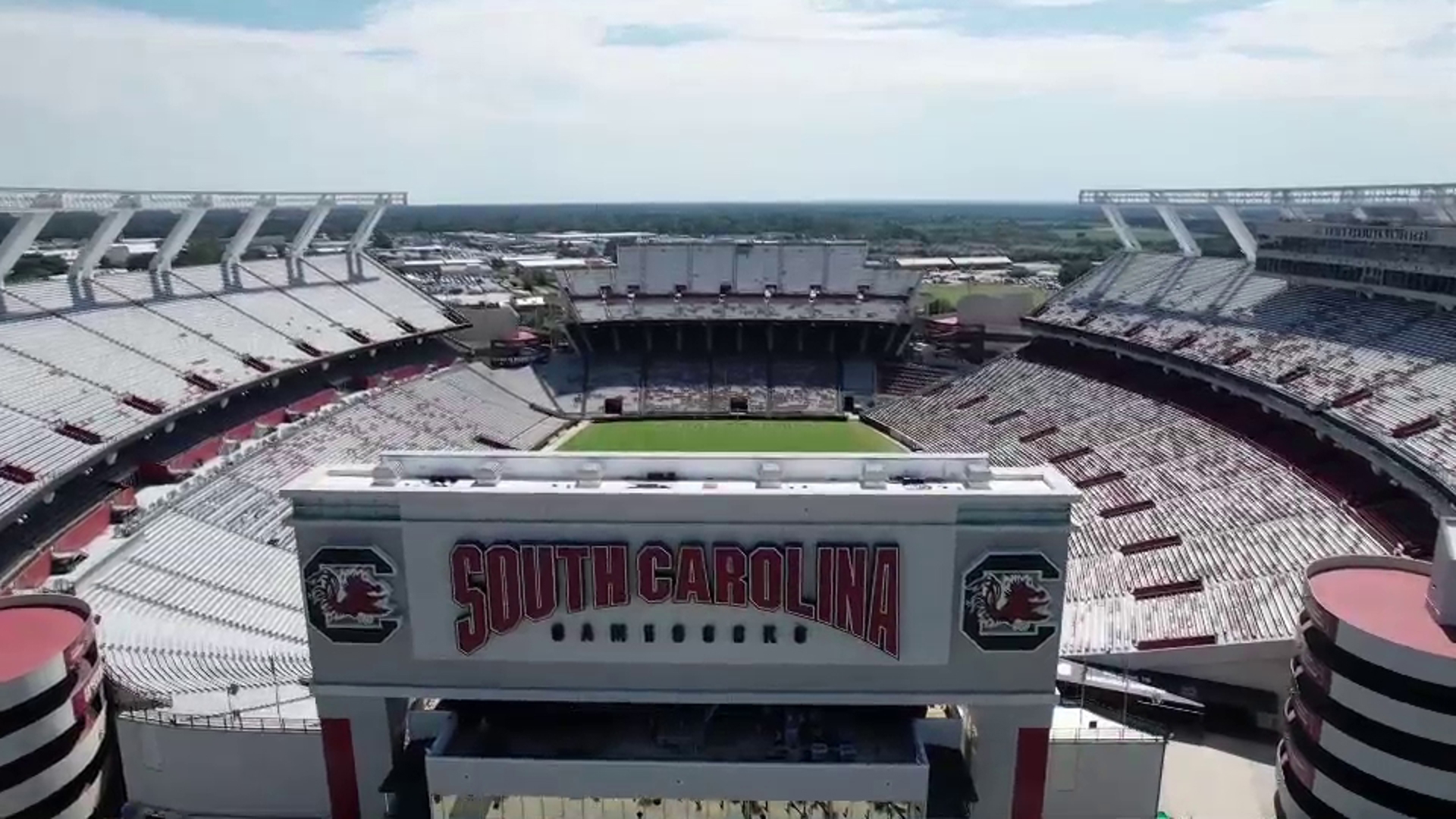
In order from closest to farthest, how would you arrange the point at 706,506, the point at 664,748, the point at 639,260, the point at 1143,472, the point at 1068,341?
the point at 706,506 → the point at 664,748 → the point at 1143,472 → the point at 1068,341 → the point at 639,260

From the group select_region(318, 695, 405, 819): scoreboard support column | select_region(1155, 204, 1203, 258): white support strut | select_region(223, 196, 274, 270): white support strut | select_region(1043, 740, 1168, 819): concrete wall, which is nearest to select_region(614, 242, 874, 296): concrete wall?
select_region(1155, 204, 1203, 258): white support strut

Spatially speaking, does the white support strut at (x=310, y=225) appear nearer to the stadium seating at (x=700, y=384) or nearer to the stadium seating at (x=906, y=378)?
the stadium seating at (x=700, y=384)

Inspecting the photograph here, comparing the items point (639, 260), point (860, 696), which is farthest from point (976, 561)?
point (639, 260)

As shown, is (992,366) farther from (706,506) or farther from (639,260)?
(706,506)

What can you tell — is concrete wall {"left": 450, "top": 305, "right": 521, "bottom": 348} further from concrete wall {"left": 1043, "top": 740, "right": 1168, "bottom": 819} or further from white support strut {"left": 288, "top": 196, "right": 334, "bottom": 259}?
concrete wall {"left": 1043, "top": 740, "right": 1168, "bottom": 819}

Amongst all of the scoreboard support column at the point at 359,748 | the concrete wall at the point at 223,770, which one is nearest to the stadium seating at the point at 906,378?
the concrete wall at the point at 223,770
